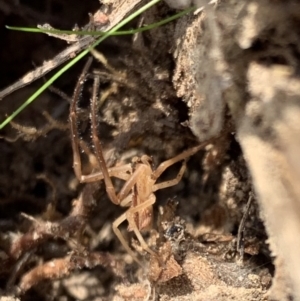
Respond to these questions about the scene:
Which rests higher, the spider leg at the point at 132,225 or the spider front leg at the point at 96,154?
the spider front leg at the point at 96,154

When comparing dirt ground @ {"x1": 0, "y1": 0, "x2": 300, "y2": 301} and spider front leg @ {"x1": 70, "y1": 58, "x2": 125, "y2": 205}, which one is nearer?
dirt ground @ {"x1": 0, "y1": 0, "x2": 300, "y2": 301}

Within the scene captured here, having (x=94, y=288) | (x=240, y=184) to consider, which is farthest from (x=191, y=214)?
(x=94, y=288)

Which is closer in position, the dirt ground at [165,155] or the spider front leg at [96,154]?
the dirt ground at [165,155]

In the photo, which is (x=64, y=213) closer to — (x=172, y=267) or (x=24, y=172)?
(x=24, y=172)

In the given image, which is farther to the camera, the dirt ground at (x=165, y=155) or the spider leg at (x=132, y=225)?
the spider leg at (x=132, y=225)

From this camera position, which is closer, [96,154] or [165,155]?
[96,154]

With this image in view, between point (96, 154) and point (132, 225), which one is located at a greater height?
point (96, 154)

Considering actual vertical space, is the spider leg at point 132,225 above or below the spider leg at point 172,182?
below

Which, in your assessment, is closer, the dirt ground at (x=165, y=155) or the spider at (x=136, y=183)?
the dirt ground at (x=165, y=155)
